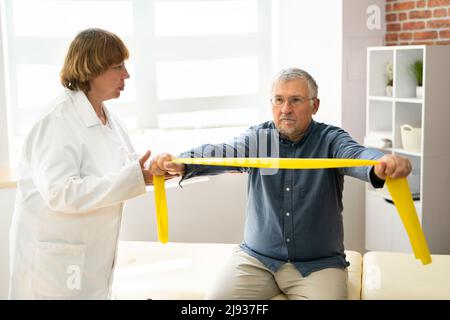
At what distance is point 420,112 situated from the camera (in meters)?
4.66

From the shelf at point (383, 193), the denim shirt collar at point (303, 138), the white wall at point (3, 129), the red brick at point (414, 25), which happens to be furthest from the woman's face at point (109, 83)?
the red brick at point (414, 25)

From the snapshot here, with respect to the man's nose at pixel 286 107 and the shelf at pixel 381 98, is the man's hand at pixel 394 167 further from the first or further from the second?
the shelf at pixel 381 98

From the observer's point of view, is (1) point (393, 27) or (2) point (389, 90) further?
(1) point (393, 27)

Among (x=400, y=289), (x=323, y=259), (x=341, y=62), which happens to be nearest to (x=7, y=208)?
(x=323, y=259)

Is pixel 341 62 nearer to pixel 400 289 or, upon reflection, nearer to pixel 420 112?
pixel 420 112

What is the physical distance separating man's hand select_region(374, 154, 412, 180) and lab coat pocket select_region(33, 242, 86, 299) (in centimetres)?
115

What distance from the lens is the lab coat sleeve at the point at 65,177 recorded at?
2398 mm

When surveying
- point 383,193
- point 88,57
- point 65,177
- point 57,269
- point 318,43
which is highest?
point 318,43

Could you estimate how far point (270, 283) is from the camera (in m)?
2.90

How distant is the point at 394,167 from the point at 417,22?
2.75 metres

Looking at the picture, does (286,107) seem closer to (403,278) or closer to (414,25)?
(403,278)

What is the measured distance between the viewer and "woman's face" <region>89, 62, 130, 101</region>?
2645 mm

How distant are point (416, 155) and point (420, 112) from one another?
415 millimetres

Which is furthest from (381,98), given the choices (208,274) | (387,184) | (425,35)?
(387,184)
